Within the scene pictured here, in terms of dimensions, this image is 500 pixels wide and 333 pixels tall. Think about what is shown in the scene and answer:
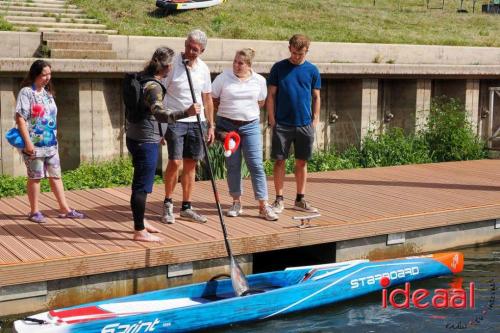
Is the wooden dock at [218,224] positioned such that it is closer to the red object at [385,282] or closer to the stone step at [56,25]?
the red object at [385,282]

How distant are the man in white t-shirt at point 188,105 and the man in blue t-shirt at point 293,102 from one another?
84 cm

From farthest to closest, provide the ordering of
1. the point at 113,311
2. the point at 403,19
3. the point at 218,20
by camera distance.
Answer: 1. the point at 403,19
2. the point at 218,20
3. the point at 113,311

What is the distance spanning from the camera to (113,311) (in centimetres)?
697

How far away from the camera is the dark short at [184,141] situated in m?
8.20

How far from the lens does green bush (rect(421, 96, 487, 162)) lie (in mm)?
14164

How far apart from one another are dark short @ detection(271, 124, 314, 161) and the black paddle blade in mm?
1842

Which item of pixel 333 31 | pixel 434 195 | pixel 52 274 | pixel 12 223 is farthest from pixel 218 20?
pixel 52 274

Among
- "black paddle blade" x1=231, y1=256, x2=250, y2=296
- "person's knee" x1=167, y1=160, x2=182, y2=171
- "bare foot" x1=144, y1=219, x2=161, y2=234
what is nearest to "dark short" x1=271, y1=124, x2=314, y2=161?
"person's knee" x1=167, y1=160, x2=182, y2=171

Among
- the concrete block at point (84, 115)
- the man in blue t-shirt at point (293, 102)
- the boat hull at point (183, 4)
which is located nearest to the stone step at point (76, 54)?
the concrete block at point (84, 115)

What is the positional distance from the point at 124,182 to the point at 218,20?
23.3 ft

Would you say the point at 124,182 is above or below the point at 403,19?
below

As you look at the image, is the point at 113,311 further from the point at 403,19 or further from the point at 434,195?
the point at 403,19

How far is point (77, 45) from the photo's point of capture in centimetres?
1223

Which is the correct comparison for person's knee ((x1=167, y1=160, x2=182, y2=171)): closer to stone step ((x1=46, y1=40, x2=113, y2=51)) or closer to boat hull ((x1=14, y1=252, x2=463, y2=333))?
boat hull ((x1=14, y1=252, x2=463, y2=333))
